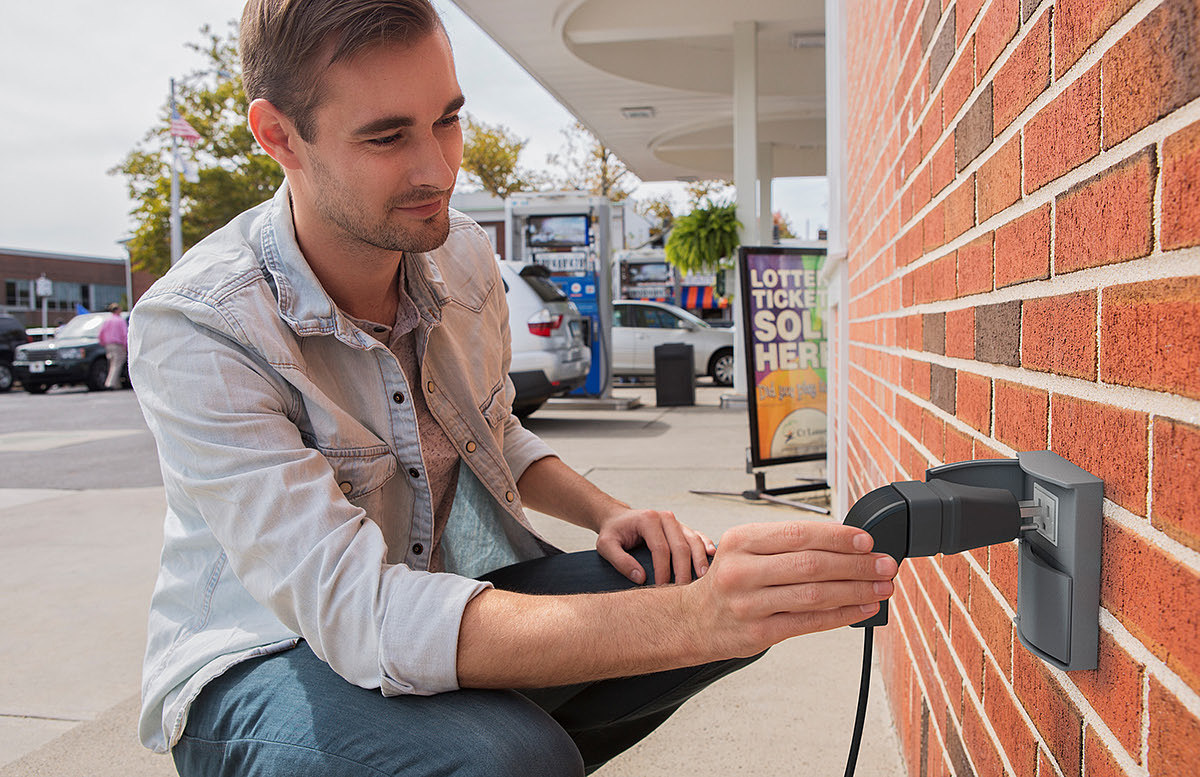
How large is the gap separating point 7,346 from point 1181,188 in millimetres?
22326

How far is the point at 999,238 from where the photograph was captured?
125cm

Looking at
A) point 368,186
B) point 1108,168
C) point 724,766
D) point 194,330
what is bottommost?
point 724,766

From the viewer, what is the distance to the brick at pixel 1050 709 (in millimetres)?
948

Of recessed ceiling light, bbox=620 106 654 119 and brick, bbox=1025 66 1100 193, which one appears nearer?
brick, bbox=1025 66 1100 193

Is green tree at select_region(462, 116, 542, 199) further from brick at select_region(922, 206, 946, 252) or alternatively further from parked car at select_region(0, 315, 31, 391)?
brick at select_region(922, 206, 946, 252)

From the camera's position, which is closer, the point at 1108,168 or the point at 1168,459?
the point at 1168,459

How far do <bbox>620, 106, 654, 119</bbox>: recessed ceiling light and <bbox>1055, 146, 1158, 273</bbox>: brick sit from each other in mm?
14512

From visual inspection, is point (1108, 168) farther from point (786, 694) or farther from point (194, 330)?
point (786, 694)

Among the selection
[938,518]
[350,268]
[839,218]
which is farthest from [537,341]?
[938,518]

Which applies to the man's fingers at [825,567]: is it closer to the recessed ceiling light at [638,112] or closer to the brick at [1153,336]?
the brick at [1153,336]

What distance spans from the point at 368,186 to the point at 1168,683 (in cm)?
146

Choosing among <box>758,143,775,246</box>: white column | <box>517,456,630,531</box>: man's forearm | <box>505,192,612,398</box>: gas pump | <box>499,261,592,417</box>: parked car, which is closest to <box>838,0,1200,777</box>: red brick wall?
<box>517,456,630,531</box>: man's forearm

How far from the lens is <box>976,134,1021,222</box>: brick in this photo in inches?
45.5

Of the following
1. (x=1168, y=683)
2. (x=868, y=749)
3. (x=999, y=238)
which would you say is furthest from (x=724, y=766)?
(x=1168, y=683)
